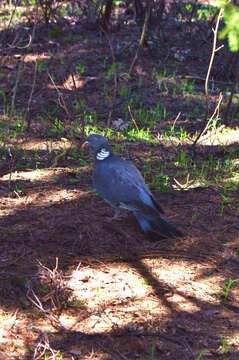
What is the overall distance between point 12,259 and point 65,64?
596cm

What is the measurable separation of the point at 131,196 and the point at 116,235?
0.31 metres

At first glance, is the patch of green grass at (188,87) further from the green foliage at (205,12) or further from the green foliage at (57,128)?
the green foliage at (205,12)

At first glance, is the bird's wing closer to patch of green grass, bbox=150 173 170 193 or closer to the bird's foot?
the bird's foot

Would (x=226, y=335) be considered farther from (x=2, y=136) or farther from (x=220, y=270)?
(x=2, y=136)

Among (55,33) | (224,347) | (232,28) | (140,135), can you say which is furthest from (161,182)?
(55,33)

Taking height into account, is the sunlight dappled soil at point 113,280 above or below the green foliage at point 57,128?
above

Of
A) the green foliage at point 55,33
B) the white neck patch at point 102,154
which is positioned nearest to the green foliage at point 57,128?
the white neck patch at point 102,154

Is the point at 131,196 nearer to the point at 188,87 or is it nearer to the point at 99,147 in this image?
the point at 99,147

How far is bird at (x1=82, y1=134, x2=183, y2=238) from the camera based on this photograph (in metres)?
5.21

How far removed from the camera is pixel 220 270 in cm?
500

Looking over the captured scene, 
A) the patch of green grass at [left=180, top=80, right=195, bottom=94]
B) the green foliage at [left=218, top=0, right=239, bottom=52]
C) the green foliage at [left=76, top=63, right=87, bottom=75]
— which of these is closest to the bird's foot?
the green foliage at [left=218, top=0, right=239, bottom=52]

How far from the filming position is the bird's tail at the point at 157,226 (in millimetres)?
5199

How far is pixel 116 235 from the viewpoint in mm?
5297

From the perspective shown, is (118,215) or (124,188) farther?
(118,215)
